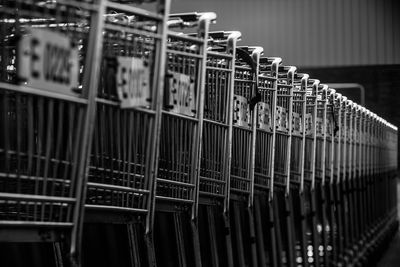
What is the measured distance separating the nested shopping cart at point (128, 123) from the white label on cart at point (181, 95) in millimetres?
131

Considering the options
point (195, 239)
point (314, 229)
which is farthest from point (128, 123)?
point (314, 229)

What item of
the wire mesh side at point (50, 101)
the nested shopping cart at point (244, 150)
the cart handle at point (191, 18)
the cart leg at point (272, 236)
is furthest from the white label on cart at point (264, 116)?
the wire mesh side at point (50, 101)

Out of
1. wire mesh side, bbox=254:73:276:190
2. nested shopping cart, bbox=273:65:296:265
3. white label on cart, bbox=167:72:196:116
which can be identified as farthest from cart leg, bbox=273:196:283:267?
white label on cart, bbox=167:72:196:116

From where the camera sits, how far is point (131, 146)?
2531 millimetres

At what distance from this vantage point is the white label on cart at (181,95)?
2.62 meters

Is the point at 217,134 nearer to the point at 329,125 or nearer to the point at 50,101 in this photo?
the point at 50,101

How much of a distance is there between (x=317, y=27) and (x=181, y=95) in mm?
9289

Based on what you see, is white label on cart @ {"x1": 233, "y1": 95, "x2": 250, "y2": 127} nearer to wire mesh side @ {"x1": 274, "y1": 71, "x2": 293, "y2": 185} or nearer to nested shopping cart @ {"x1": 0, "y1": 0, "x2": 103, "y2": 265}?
wire mesh side @ {"x1": 274, "y1": 71, "x2": 293, "y2": 185}

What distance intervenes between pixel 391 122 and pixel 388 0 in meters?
2.02

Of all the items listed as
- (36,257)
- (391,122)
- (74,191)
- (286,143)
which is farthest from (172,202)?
(391,122)

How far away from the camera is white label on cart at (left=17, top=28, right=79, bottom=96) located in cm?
174

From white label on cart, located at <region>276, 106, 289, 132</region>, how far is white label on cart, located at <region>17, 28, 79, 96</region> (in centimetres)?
229

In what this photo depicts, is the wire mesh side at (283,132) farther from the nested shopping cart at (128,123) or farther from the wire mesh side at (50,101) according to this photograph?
the wire mesh side at (50,101)

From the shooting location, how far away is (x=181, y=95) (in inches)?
106
